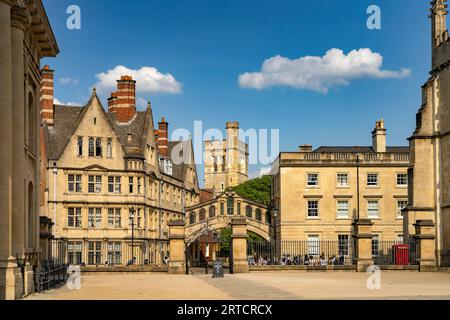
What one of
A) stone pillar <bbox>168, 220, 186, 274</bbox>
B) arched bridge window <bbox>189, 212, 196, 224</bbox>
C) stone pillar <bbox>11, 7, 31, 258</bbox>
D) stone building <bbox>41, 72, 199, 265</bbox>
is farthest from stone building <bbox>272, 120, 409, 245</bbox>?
stone pillar <bbox>11, 7, 31, 258</bbox>

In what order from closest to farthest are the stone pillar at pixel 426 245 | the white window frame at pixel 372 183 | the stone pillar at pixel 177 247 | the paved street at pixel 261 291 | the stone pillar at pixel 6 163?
the stone pillar at pixel 6 163
the paved street at pixel 261 291
the stone pillar at pixel 177 247
the stone pillar at pixel 426 245
the white window frame at pixel 372 183

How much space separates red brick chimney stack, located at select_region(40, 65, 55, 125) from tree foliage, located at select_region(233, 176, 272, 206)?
1925 inches

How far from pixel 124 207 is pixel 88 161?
16.4 ft

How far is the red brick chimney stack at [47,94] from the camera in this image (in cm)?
6544

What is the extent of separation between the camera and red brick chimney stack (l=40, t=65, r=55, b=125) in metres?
65.4

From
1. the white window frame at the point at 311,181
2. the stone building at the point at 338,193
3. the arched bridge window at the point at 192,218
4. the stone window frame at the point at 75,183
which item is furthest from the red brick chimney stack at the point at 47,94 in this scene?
the white window frame at the point at 311,181

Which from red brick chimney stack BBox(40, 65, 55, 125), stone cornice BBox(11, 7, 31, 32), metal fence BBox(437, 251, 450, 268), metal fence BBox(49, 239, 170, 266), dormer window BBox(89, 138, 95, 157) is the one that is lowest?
metal fence BBox(49, 239, 170, 266)

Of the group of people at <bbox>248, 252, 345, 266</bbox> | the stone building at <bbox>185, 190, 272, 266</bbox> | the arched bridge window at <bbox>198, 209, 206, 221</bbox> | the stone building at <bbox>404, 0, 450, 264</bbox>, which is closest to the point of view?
the stone building at <bbox>404, 0, 450, 264</bbox>

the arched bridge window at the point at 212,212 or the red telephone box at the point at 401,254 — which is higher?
the arched bridge window at the point at 212,212

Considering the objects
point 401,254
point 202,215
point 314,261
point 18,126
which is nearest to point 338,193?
point 202,215

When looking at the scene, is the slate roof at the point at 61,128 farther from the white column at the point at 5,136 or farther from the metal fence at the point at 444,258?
the white column at the point at 5,136

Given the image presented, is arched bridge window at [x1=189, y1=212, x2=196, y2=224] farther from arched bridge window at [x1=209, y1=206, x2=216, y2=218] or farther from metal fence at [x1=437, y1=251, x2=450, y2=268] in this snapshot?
metal fence at [x1=437, y1=251, x2=450, y2=268]

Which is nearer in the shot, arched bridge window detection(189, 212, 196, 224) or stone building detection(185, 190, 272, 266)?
stone building detection(185, 190, 272, 266)

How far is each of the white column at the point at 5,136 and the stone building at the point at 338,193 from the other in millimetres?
50370
